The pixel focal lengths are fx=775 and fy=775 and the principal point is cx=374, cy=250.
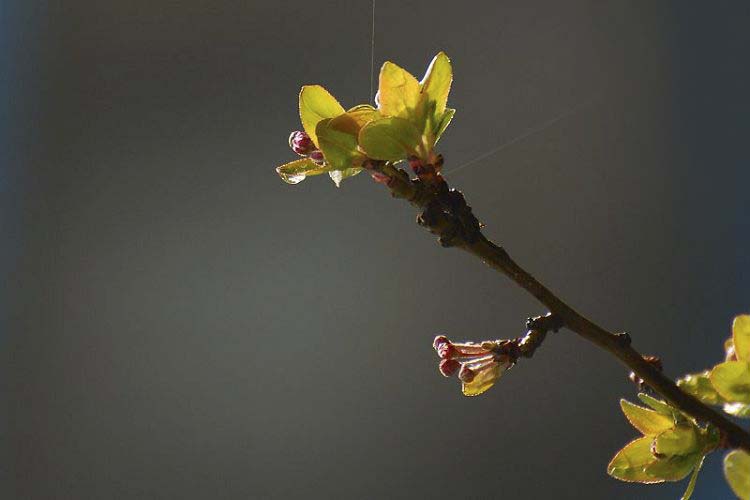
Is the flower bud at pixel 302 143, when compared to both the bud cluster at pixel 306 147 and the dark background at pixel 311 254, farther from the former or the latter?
the dark background at pixel 311 254

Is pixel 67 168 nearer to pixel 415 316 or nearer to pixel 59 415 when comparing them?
pixel 59 415

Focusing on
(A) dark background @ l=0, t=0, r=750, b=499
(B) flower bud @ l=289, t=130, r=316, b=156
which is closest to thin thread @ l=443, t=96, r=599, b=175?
(A) dark background @ l=0, t=0, r=750, b=499

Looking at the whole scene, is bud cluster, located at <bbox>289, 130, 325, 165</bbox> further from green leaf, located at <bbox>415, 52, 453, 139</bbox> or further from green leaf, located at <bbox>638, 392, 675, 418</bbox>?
green leaf, located at <bbox>638, 392, 675, 418</bbox>

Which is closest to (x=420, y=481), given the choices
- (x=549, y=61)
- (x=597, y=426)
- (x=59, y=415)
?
(x=597, y=426)

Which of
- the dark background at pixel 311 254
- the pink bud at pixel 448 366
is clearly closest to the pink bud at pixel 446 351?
the pink bud at pixel 448 366

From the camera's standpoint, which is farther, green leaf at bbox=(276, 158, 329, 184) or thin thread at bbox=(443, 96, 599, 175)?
thin thread at bbox=(443, 96, 599, 175)

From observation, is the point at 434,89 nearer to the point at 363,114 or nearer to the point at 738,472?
the point at 363,114
